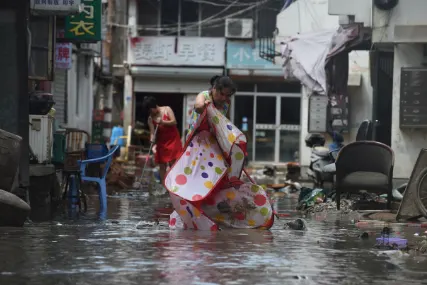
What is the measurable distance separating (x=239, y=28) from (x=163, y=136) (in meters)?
16.5

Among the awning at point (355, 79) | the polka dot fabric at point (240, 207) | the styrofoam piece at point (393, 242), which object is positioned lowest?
the styrofoam piece at point (393, 242)

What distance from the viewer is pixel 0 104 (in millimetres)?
9953

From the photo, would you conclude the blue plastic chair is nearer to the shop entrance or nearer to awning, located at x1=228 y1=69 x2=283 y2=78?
awning, located at x1=228 y1=69 x2=283 y2=78

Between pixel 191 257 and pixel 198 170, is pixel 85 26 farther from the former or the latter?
pixel 191 257

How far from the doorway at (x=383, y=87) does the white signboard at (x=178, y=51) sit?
14.1 metres

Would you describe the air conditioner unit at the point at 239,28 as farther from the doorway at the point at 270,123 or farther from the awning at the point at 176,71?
the doorway at the point at 270,123

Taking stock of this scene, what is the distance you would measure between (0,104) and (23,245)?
3699 millimetres

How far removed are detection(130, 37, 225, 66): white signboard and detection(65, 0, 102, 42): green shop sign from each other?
1647 cm

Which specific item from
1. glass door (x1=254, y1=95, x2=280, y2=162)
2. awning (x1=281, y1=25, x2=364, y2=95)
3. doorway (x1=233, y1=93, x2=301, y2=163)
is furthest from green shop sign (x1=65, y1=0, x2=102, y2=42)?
glass door (x1=254, y1=95, x2=280, y2=162)

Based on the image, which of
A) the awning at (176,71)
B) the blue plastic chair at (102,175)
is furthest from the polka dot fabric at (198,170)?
the awning at (176,71)

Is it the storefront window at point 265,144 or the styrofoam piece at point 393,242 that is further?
the storefront window at point 265,144

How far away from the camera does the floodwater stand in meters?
5.31

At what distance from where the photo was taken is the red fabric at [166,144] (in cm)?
1530

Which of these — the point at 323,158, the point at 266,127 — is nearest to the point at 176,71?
the point at 266,127
